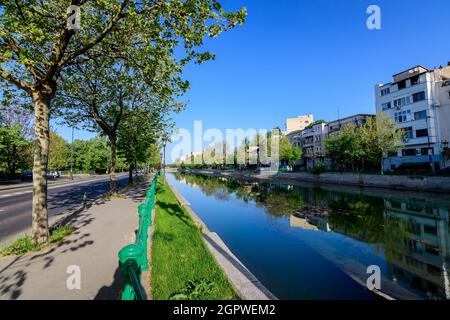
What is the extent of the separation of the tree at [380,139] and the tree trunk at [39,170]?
37161 mm

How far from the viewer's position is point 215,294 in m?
4.49

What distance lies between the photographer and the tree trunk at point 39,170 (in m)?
6.98

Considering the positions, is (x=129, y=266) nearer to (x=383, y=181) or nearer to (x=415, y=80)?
(x=383, y=181)

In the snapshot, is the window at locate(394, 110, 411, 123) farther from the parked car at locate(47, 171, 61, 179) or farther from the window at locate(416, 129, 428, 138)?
the parked car at locate(47, 171, 61, 179)

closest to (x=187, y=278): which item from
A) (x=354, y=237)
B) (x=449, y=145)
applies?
(x=354, y=237)

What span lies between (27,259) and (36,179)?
2.20 meters

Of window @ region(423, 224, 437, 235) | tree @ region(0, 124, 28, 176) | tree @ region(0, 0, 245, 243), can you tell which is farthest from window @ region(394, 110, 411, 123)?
tree @ region(0, 124, 28, 176)

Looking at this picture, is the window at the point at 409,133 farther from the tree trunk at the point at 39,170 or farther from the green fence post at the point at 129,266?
the green fence post at the point at 129,266

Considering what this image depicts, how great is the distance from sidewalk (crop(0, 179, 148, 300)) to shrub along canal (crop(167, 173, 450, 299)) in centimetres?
408

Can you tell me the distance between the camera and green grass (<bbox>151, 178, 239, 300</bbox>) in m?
4.48

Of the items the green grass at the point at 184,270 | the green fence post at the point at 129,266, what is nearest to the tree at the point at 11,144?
the green grass at the point at 184,270

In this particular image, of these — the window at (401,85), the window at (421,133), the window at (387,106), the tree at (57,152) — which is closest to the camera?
the window at (421,133)

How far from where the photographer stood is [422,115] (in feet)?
132
